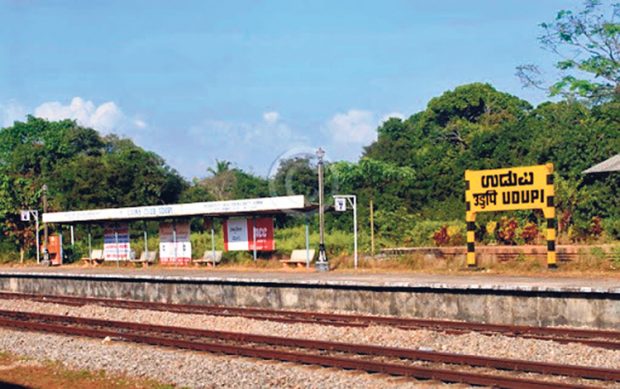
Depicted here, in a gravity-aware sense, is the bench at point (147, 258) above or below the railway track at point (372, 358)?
above

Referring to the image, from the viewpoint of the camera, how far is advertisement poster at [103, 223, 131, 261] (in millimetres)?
38281

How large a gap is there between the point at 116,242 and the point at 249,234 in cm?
886

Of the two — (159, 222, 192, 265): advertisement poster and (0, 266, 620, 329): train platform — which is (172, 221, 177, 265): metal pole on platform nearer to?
(159, 222, 192, 265): advertisement poster

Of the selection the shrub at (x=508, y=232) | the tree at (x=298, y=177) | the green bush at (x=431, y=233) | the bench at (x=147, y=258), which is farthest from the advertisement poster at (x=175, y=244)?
the shrub at (x=508, y=232)

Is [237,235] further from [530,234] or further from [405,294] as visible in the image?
[405,294]

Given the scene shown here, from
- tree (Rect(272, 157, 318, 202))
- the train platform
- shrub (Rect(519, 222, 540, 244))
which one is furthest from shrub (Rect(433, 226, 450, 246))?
tree (Rect(272, 157, 318, 202))

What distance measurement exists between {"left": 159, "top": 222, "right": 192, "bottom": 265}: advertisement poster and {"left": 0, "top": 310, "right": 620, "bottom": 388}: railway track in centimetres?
1536

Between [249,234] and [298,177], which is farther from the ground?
[298,177]

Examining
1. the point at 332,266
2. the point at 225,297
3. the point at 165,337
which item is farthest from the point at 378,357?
the point at 332,266

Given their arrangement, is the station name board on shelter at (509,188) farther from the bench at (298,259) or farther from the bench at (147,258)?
the bench at (147,258)

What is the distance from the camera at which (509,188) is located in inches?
994

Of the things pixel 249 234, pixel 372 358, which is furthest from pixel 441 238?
pixel 372 358

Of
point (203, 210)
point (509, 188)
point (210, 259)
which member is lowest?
point (210, 259)

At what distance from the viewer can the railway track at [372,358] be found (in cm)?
1126
